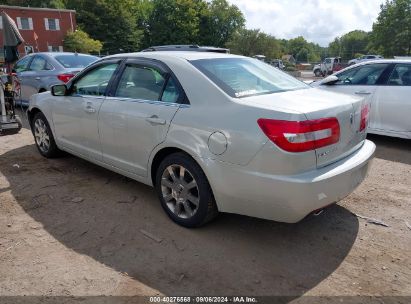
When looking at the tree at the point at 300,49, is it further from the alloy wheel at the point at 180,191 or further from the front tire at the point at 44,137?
the alloy wheel at the point at 180,191

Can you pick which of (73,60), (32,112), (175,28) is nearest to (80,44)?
(175,28)

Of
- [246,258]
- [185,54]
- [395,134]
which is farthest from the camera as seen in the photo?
[395,134]

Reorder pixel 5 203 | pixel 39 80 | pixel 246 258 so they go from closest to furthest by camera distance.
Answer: pixel 246 258, pixel 5 203, pixel 39 80

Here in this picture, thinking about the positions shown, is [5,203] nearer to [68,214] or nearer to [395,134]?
[68,214]

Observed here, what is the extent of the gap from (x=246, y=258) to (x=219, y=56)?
2.06 m

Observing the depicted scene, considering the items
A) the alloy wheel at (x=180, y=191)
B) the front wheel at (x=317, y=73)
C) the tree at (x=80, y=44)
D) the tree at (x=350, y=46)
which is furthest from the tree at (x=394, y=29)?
the alloy wheel at (x=180, y=191)

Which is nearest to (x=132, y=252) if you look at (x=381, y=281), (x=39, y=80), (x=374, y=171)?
(x=381, y=281)

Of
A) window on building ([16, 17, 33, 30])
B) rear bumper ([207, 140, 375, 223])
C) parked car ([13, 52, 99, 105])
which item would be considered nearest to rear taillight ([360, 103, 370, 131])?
rear bumper ([207, 140, 375, 223])

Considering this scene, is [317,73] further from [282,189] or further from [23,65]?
[282,189]

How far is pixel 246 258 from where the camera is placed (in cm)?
309

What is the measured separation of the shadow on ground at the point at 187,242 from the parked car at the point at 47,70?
14.6 feet

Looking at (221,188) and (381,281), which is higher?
(221,188)

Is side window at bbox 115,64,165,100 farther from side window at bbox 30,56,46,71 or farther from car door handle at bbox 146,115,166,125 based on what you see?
side window at bbox 30,56,46,71

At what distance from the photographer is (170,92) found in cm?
354
